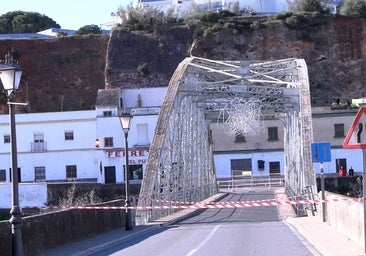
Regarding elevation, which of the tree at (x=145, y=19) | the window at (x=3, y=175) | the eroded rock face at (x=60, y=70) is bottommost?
the window at (x=3, y=175)

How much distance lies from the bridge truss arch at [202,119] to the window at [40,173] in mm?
18645

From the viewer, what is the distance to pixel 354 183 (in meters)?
63.6

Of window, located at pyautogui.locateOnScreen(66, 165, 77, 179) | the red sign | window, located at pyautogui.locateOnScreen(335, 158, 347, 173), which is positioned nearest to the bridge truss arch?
window, located at pyautogui.locateOnScreen(335, 158, 347, 173)

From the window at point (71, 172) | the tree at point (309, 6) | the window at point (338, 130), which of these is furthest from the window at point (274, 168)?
the tree at point (309, 6)

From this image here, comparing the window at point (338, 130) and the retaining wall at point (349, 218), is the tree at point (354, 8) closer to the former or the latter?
the window at point (338, 130)

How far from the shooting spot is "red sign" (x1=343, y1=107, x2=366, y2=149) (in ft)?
47.5

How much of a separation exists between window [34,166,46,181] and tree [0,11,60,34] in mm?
69608

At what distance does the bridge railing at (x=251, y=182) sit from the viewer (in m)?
71.5

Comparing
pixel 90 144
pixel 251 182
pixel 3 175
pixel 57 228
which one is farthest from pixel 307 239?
pixel 3 175

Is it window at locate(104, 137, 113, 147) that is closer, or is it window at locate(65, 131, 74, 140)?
window at locate(104, 137, 113, 147)

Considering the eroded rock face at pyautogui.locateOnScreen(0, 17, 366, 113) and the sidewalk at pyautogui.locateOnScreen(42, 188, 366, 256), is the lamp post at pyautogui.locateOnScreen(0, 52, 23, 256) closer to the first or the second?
the sidewalk at pyautogui.locateOnScreen(42, 188, 366, 256)

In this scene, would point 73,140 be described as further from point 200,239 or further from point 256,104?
point 200,239

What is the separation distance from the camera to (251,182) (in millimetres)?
71688

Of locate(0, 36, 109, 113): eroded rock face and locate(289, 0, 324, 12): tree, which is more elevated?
locate(289, 0, 324, 12): tree
